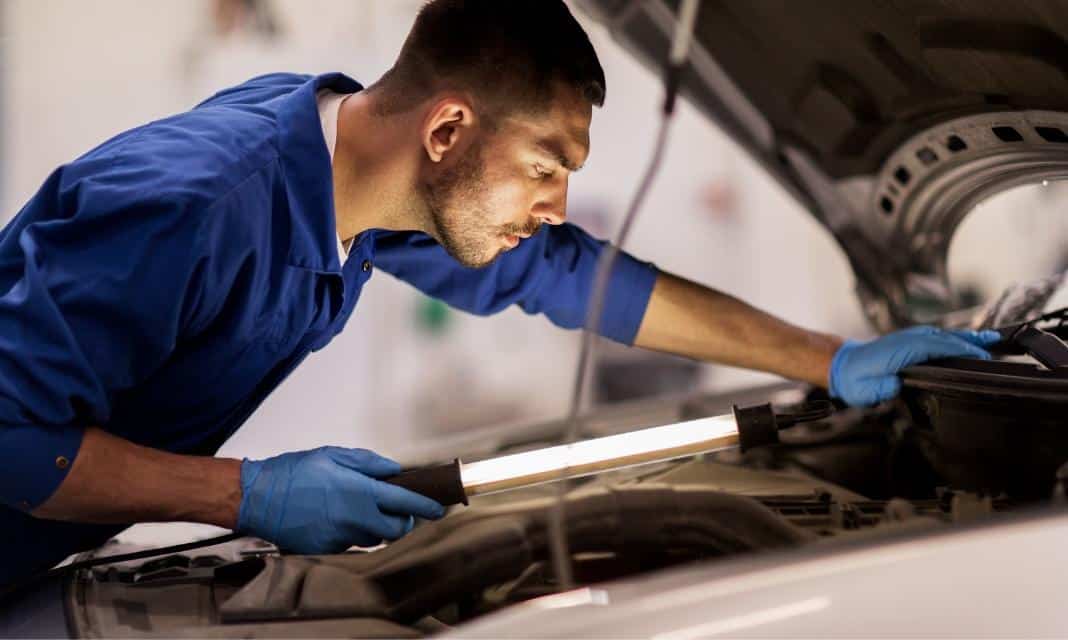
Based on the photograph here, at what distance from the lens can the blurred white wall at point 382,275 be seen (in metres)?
2.17

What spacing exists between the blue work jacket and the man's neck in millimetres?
55

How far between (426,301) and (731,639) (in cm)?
275

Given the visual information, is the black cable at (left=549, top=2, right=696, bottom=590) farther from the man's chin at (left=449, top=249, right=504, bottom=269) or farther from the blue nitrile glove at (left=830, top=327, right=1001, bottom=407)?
the blue nitrile glove at (left=830, top=327, right=1001, bottom=407)

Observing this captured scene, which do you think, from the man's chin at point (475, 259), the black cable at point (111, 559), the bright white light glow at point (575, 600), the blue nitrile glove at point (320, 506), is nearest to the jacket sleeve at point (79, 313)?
the black cable at point (111, 559)

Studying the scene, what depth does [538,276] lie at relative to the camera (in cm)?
157

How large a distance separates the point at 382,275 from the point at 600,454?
180 centimetres

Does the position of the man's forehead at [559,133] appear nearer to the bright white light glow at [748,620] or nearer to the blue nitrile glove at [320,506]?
the blue nitrile glove at [320,506]

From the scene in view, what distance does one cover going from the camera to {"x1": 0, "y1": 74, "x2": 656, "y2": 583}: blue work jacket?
38.6 inches

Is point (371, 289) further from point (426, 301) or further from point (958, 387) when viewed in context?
point (958, 387)

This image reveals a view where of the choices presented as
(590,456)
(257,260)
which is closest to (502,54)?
(257,260)

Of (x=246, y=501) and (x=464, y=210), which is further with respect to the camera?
(x=464, y=210)

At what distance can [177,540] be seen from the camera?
52.7 inches

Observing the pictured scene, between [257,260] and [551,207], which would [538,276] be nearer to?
[551,207]

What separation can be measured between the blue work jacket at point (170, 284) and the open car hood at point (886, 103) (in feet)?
1.49
